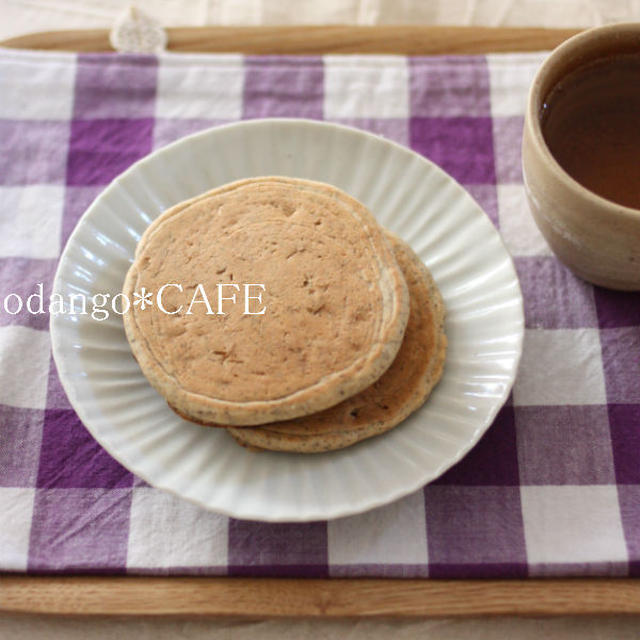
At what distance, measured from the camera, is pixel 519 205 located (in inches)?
55.9

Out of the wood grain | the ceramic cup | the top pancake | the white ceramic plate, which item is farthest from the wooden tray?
the wood grain

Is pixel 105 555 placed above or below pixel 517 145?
below

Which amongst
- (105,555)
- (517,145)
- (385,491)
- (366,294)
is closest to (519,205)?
(517,145)

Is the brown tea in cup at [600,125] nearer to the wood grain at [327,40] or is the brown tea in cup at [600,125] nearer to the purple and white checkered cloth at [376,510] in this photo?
the purple and white checkered cloth at [376,510]

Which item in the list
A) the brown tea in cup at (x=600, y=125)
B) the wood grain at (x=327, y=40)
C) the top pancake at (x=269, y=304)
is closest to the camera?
the top pancake at (x=269, y=304)

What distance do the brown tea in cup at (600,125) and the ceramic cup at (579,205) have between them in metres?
0.02

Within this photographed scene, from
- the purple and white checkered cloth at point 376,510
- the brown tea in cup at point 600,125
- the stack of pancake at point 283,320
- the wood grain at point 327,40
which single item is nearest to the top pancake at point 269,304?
the stack of pancake at point 283,320

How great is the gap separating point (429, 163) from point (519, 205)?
219 mm

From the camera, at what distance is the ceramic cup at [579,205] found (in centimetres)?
113

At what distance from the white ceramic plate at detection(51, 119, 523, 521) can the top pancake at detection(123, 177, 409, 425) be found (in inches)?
3.1

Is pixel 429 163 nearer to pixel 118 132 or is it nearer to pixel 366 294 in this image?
pixel 366 294

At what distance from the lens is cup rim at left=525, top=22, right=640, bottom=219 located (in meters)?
1.11

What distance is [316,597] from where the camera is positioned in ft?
3.68

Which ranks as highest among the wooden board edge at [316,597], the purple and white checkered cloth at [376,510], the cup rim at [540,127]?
the cup rim at [540,127]
